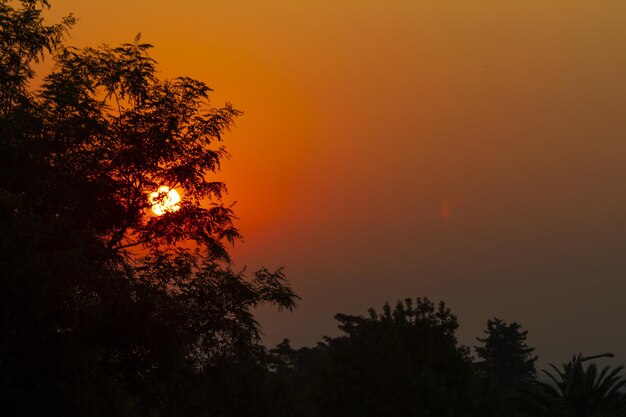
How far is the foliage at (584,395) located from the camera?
147 ft

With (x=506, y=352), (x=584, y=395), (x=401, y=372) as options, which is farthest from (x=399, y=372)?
(x=506, y=352)

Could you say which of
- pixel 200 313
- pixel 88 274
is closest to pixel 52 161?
pixel 88 274

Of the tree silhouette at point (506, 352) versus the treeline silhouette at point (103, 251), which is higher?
the tree silhouette at point (506, 352)


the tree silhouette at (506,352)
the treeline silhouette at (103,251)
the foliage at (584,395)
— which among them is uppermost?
the tree silhouette at (506,352)

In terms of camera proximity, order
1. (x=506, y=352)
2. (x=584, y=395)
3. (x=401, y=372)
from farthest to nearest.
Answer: (x=506, y=352) → (x=401, y=372) → (x=584, y=395)

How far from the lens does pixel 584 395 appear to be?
45125mm

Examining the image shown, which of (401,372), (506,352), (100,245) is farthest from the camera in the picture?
(506,352)

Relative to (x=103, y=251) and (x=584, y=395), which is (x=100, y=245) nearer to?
(x=103, y=251)

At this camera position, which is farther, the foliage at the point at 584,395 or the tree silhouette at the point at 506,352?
the tree silhouette at the point at 506,352

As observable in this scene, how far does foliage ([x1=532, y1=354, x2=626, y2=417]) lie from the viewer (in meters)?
44.8

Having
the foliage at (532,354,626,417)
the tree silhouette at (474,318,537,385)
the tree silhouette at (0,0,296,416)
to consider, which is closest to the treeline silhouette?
the tree silhouette at (0,0,296,416)

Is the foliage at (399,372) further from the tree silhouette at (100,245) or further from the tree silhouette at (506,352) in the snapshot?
the tree silhouette at (506,352)

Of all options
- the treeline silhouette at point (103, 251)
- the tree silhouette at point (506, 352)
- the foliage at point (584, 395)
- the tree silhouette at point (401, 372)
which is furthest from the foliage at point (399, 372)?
the tree silhouette at point (506, 352)

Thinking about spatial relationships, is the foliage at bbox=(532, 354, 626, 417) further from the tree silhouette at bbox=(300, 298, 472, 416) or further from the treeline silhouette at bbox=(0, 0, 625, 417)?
the treeline silhouette at bbox=(0, 0, 625, 417)
